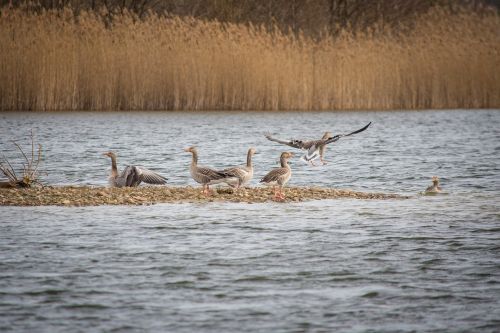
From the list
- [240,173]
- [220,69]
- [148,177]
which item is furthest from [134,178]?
[220,69]

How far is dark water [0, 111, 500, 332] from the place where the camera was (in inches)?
282

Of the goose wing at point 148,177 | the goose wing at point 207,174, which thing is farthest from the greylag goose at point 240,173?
the goose wing at point 148,177

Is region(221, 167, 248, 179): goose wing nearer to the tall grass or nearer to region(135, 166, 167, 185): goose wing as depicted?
region(135, 166, 167, 185): goose wing

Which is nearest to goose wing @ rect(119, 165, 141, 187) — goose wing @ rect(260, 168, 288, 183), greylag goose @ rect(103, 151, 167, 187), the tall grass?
greylag goose @ rect(103, 151, 167, 187)

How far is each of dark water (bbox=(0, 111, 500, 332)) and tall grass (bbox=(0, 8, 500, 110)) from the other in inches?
397

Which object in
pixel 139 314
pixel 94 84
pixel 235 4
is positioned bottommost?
pixel 139 314

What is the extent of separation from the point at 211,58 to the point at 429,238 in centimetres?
1878

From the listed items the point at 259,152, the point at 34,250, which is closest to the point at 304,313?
the point at 34,250

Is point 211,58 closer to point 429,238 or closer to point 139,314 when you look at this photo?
point 429,238

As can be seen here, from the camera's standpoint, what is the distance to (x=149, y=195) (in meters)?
13.1

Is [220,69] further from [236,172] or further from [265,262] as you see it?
[265,262]

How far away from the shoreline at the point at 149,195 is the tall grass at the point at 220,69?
13.7 meters

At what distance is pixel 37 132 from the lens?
2386 centimetres

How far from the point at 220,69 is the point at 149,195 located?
15.7m
